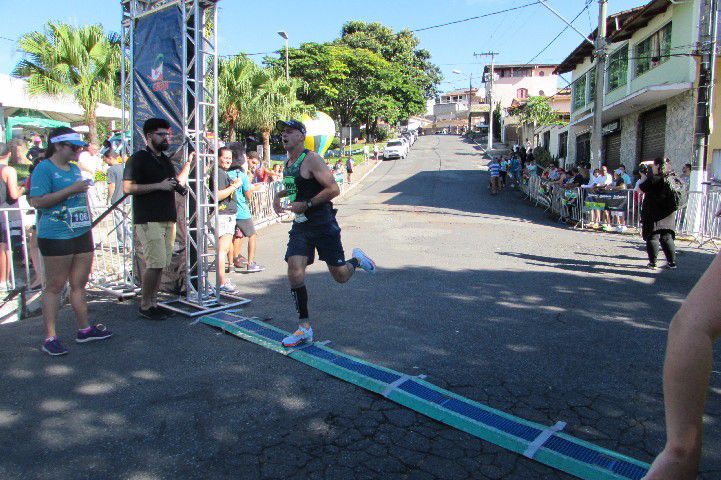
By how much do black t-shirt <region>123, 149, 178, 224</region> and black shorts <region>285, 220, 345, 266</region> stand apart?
5.04ft

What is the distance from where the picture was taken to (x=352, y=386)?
3.86 metres

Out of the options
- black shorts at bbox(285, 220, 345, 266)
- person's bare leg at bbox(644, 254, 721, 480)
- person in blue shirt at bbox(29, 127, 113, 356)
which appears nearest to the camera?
person's bare leg at bbox(644, 254, 721, 480)

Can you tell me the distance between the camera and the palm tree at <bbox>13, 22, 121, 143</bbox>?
1672 centimetres

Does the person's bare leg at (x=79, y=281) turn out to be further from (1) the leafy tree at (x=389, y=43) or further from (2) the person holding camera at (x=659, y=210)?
(1) the leafy tree at (x=389, y=43)

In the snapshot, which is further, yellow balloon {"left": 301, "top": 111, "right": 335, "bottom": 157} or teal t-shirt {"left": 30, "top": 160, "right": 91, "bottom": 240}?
yellow balloon {"left": 301, "top": 111, "right": 335, "bottom": 157}

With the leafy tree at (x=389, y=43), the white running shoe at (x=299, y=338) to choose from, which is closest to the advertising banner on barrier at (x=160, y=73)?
the white running shoe at (x=299, y=338)

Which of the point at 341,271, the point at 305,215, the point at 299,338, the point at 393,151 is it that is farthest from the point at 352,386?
the point at 393,151

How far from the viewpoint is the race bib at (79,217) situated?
459 cm

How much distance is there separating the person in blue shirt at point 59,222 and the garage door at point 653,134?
60.5 feet

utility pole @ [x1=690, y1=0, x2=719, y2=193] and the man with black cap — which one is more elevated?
Result: utility pole @ [x1=690, y1=0, x2=719, y2=193]

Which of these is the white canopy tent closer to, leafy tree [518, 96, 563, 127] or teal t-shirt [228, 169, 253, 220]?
teal t-shirt [228, 169, 253, 220]

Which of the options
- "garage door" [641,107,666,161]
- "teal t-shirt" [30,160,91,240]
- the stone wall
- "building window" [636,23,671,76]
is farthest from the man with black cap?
"garage door" [641,107,666,161]

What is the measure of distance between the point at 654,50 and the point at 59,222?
20.0 m

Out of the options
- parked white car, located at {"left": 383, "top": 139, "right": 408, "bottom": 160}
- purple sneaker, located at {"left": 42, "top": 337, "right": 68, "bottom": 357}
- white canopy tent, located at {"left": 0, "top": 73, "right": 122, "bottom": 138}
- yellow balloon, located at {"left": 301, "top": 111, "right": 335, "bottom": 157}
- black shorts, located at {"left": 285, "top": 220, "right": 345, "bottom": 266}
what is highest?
white canopy tent, located at {"left": 0, "top": 73, "right": 122, "bottom": 138}
